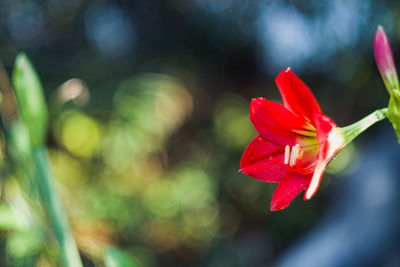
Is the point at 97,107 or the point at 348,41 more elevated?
the point at 348,41

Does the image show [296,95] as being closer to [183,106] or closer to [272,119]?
[272,119]

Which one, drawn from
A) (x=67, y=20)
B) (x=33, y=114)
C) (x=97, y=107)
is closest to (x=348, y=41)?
(x=97, y=107)

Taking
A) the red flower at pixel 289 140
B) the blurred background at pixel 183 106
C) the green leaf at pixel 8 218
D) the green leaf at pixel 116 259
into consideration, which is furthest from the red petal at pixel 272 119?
the blurred background at pixel 183 106

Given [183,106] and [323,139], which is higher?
[323,139]

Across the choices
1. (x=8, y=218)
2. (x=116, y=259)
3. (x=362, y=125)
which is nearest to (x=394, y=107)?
(x=362, y=125)

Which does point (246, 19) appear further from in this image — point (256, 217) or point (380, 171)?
point (256, 217)

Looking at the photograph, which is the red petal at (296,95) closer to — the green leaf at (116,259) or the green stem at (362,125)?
the green stem at (362,125)
